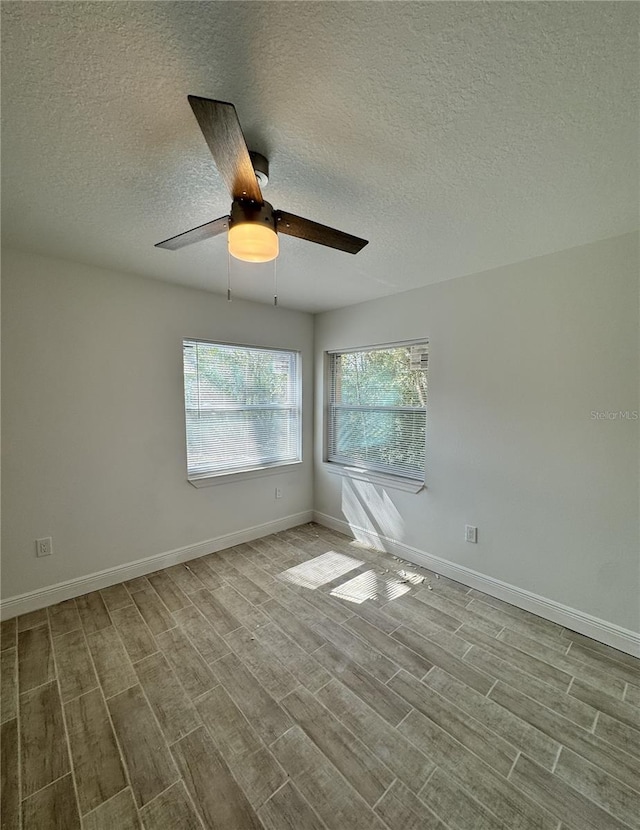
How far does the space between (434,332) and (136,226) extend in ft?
7.38

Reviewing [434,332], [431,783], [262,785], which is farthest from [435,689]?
[434,332]

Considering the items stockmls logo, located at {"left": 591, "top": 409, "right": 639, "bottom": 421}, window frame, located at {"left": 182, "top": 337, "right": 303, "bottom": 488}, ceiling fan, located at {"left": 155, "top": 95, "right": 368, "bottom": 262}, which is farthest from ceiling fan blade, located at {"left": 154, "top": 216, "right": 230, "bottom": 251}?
stockmls logo, located at {"left": 591, "top": 409, "right": 639, "bottom": 421}

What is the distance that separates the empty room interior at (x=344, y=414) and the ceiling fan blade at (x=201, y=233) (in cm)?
2

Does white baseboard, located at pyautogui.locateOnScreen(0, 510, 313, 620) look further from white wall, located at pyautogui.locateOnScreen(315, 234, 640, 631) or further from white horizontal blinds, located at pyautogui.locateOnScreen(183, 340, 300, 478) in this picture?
white wall, located at pyautogui.locateOnScreen(315, 234, 640, 631)

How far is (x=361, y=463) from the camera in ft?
11.7

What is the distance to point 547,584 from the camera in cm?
226

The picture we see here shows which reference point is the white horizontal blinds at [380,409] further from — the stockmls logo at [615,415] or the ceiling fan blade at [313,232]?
the ceiling fan blade at [313,232]

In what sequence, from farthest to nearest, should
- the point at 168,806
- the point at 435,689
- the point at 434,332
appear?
1. the point at 434,332
2. the point at 435,689
3. the point at 168,806

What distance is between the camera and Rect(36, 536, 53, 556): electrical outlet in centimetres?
231

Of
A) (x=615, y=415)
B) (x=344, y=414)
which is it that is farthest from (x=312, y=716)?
(x=344, y=414)

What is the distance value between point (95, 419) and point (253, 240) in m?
2.04

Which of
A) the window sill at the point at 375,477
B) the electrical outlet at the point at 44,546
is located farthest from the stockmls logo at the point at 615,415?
the electrical outlet at the point at 44,546

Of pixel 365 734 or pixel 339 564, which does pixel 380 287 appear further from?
pixel 365 734

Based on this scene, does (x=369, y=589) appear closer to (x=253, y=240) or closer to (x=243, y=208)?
(x=253, y=240)
